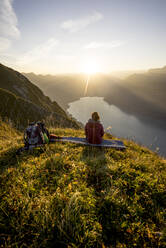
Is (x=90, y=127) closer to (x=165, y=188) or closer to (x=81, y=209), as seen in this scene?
(x=165, y=188)

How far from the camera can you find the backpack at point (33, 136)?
528 cm

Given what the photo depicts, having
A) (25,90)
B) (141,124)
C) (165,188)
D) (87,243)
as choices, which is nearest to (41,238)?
(87,243)

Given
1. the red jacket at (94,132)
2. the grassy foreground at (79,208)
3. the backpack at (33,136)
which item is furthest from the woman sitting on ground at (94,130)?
the grassy foreground at (79,208)

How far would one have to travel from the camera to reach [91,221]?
211cm

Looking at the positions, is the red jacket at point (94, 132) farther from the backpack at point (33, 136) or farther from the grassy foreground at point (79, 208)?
the grassy foreground at point (79, 208)

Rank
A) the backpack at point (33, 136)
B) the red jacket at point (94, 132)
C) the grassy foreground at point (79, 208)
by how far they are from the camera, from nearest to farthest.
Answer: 1. the grassy foreground at point (79, 208)
2. the backpack at point (33, 136)
3. the red jacket at point (94, 132)

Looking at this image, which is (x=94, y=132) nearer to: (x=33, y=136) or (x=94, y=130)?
(x=94, y=130)

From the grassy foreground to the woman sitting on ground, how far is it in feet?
8.47

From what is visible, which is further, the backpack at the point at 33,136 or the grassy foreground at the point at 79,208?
the backpack at the point at 33,136

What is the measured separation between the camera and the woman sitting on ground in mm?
6211

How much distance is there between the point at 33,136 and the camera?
528 cm

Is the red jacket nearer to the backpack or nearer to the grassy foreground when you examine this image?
the backpack

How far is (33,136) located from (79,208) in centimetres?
384

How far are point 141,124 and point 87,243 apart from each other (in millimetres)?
114507
